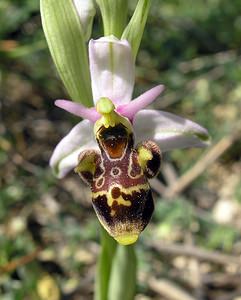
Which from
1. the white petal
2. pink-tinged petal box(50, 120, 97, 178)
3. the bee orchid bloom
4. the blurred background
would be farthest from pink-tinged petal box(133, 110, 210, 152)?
the blurred background

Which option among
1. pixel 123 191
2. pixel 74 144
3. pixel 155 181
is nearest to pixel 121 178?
pixel 123 191

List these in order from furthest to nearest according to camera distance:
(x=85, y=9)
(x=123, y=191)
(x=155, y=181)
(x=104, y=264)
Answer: (x=155, y=181), (x=104, y=264), (x=85, y=9), (x=123, y=191)

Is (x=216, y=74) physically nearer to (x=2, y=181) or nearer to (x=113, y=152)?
(x=2, y=181)

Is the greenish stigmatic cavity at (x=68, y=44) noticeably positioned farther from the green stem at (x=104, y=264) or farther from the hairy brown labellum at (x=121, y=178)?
the green stem at (x=104, y=264)

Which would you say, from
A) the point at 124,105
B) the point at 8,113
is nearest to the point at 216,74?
the point at 8,113

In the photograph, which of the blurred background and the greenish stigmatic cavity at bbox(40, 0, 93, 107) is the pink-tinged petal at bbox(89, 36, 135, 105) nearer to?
the greenish stigmatic cavity at bbox(40, 0, 93, 107)

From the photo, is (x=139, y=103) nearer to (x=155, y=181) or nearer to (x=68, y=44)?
(x=68, y=44)
